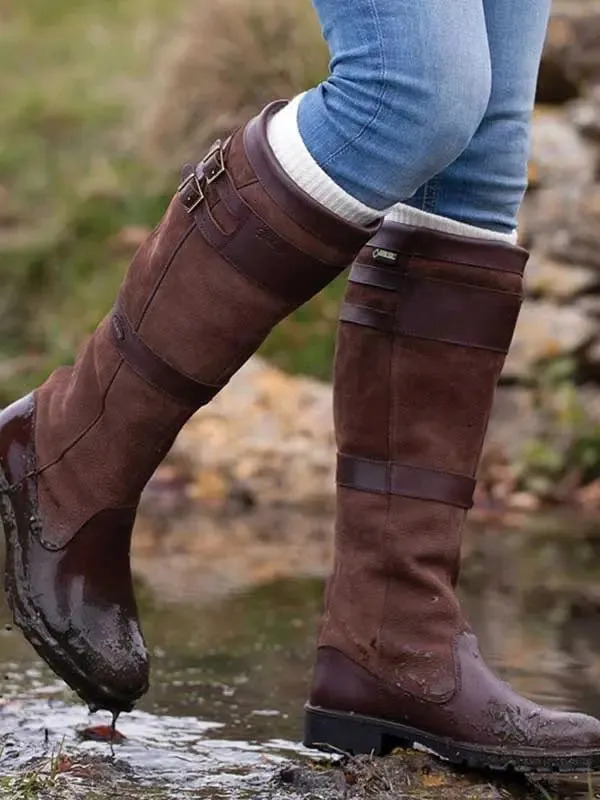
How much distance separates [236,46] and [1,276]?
1.32 m

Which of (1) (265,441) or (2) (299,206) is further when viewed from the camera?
(1) (265,441)

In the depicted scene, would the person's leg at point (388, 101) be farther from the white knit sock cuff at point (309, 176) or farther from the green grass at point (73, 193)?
the green grass at point (73, 193)

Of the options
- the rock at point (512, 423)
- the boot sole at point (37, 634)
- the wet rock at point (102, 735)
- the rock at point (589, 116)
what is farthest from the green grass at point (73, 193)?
the boot sole at point (37, 634)

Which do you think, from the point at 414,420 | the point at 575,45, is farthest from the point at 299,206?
the point at 575,45

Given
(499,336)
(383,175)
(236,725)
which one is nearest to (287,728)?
(236,725)

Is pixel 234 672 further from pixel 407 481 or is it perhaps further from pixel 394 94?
pixel 394 94

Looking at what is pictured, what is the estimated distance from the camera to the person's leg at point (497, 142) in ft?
7.03

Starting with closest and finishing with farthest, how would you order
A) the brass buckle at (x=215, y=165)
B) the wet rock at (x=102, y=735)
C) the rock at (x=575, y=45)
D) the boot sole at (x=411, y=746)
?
the brass buckle at (x=215, y=165) < the boot sole at (x=411, y=746) < the wet rock at (x=102, y=735) < the rock at (x=575, y=45)

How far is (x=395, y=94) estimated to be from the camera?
6.13ft

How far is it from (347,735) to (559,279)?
3.68 meters

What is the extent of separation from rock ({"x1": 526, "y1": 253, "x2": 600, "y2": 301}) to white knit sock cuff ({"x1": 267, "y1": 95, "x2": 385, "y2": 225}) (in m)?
3.78

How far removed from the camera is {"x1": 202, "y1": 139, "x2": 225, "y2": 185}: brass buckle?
1990 mm

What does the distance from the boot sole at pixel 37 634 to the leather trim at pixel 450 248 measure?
58 centimetres

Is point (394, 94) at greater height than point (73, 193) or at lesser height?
lesser
